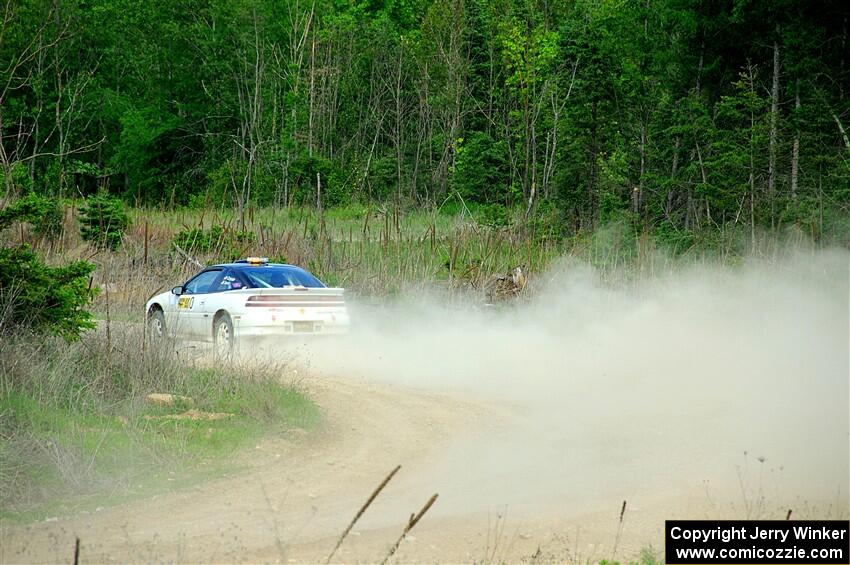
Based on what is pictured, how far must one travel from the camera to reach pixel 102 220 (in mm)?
26719

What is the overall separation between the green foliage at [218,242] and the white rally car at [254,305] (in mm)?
5986

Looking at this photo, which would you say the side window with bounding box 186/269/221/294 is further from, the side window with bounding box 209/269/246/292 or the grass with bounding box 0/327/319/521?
the grass with bounding box 0/327/319/521

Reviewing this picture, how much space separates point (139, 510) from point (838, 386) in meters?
10.6

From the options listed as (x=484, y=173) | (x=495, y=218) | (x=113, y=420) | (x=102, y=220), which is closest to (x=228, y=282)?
(x=113, y=420)

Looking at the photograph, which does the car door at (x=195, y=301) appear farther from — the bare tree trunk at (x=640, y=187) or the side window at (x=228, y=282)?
the bare tree trunk at (x=640, y=187)

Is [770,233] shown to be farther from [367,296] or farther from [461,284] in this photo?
[367,296]

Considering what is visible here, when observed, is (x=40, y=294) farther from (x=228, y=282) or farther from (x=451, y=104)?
(x=451, y=104)

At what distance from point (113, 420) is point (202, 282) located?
784cm

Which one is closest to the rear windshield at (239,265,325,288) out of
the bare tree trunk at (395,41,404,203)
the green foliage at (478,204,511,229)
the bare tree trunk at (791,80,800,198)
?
the green foliage at (478,204,511,229)

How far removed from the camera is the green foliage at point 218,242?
83.0 ft

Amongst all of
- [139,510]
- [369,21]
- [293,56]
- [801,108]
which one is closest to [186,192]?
[293,56]

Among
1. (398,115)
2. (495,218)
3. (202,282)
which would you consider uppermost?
(398,115)

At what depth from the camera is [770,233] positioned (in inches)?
1080

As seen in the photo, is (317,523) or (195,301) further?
(195,301)
